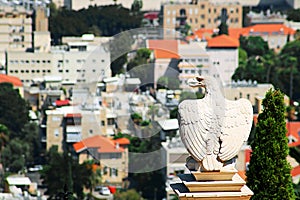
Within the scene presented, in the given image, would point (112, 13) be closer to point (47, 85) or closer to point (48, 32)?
point (48, 32)

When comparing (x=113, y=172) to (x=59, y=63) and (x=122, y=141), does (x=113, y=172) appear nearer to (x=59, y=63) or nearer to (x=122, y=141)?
(x=122, y=141)

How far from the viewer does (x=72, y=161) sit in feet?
108

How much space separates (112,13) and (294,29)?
7.90 m

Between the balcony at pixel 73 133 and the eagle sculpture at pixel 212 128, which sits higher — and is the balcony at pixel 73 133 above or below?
below

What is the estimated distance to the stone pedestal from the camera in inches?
329

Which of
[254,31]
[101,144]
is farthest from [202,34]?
[101,144]

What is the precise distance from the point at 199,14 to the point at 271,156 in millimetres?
49390

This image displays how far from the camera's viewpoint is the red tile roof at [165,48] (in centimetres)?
4935

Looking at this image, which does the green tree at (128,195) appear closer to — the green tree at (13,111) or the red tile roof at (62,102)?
the green tree at (13,111)

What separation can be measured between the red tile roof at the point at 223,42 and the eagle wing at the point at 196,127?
136 feet

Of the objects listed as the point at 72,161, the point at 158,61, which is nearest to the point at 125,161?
the point at 72,161

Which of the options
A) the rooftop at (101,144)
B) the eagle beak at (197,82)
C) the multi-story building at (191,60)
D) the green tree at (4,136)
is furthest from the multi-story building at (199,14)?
the eagle beak at (197,82)

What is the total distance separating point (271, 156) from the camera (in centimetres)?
1194

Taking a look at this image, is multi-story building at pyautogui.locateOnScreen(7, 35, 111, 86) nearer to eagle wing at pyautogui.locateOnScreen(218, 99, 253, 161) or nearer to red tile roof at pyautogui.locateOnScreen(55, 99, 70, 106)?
red tile roof at pyautogui.locateOnScreen(55, 99, 70, 106)
